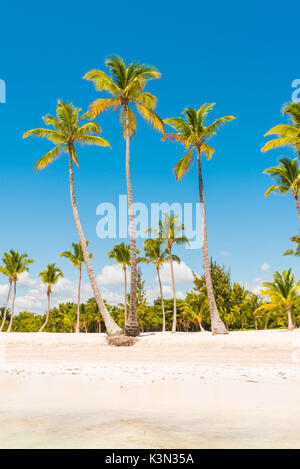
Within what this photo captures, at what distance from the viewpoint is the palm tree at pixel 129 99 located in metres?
19.3

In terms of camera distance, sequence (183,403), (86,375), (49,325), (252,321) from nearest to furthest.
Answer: (183,403) < (86,375) < (252,321) < (49,325)

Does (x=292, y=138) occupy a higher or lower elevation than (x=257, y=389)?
higher

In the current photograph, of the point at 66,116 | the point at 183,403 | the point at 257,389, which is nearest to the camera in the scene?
the point at 183,403

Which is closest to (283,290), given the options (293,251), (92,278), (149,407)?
(293,251)

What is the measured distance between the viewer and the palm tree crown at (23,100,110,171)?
21.2m

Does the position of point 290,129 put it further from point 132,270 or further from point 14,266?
point 14,266

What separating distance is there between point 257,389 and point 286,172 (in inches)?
739

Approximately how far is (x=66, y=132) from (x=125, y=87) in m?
4.43

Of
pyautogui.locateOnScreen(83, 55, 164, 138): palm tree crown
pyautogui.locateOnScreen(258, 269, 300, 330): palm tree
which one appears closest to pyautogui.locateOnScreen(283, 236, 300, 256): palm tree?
pyautogui.locateOnScreen(258, 269, 300, 330): palm tree

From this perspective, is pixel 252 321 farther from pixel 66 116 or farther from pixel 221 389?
pixel 221 389

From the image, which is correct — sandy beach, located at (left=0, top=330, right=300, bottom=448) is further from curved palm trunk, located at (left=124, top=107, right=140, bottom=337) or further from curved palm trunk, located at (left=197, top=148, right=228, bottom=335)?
curved palm trunk, located at (left=124, top=107, right=140, bottom=337)

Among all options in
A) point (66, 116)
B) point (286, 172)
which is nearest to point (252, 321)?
point (286, 172)

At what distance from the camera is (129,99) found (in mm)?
20719
